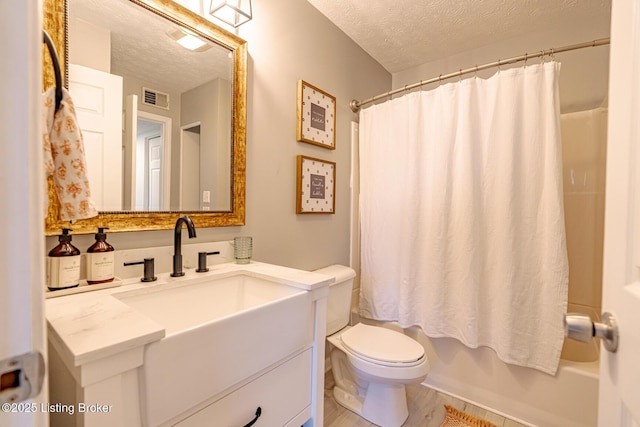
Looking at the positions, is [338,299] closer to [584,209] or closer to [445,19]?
[584,209]

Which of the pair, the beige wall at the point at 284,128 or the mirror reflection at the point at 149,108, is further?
the beige wall at the point at 284,128

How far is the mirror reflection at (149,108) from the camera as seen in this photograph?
0.98 m

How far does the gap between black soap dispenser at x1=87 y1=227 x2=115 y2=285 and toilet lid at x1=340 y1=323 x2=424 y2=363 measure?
3.80 ft

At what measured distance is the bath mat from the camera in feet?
4.97

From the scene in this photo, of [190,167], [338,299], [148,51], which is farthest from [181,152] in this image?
[338,299]

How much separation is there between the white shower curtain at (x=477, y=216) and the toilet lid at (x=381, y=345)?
12.9 inches

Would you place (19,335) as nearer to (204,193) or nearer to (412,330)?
(204,193)

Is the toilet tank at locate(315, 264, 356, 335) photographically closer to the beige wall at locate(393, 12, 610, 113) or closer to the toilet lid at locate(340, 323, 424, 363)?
the toilet lid at locate(340, 323, 424, 363)

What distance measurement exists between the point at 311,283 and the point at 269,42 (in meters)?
1.31

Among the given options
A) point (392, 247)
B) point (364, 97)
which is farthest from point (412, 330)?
point (364, 97)

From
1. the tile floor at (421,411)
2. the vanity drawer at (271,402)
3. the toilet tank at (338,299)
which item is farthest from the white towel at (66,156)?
the tile floor at (421,411)

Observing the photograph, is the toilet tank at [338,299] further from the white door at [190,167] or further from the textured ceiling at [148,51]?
the textured ceiling at [148,51]

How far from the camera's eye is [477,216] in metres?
1.63

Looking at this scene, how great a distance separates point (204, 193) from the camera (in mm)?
1287
